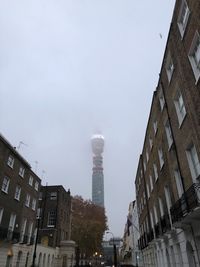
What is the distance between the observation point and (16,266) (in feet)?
95.8

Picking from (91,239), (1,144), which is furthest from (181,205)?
(91,239)

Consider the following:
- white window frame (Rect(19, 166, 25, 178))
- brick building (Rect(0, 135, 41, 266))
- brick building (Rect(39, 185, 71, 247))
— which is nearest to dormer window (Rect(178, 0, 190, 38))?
brick building (Rect(0, 135, 41, 266))

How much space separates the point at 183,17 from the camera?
14.0 meters

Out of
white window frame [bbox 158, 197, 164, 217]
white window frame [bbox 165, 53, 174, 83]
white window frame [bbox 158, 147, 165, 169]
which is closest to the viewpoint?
white window frame [bbox 165, 53, 174, 83]

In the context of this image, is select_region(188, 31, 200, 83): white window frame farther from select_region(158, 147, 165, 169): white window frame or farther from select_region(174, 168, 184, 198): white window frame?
select_region(158, 147, 165, 169): white window frame

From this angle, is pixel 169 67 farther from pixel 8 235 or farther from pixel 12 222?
pixel 12 222

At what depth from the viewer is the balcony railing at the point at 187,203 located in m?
12.0

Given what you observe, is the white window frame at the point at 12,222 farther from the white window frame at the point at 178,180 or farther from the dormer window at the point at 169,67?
the dormer window at the point at 169,67

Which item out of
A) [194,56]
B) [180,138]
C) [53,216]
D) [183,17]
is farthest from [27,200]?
[183,17]

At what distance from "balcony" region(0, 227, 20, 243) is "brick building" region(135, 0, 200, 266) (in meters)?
16.0

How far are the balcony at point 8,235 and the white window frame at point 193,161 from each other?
2081 centimetres

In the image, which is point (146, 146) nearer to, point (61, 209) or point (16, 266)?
point (16, 266)

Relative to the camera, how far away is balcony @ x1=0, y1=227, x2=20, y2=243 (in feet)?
83.4

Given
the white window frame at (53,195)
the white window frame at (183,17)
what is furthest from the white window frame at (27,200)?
the white window frame at (183,17)
